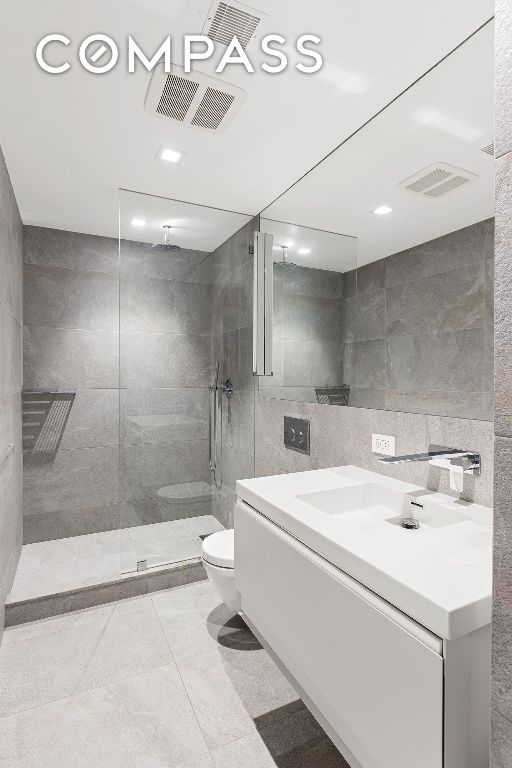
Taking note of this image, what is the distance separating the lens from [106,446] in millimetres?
3314

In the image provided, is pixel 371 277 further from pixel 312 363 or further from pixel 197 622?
pixel 197 622

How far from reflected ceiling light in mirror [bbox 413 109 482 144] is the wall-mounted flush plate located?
1.42m

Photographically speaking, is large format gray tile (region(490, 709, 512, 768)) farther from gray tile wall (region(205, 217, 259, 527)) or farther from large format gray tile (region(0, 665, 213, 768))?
gray tile wall (region(205, 217, 259, 527))

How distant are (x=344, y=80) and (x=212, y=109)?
533mm

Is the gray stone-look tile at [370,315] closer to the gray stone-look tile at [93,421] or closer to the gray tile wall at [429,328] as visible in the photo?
the gray tile wall at [429,328]

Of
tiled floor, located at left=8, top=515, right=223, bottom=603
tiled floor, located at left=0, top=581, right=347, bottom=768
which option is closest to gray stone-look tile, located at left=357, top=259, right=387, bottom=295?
tiled floor, located at left=0, top=581, right=347, bottom=768

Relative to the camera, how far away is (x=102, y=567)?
2664 mm

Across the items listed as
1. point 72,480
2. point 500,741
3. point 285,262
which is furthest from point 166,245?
point 500,741

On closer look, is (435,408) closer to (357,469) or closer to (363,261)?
(357,469)

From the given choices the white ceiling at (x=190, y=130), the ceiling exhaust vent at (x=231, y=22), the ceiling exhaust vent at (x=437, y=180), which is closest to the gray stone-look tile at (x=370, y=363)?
the ceiling exhaust vent at (x=437, y=180)

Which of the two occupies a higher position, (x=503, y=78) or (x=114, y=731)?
(x=503, y=78)

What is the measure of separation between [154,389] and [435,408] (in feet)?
5.76

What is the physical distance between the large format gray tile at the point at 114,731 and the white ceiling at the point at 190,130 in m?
2.29

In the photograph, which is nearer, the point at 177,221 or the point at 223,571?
the point at 223,571
